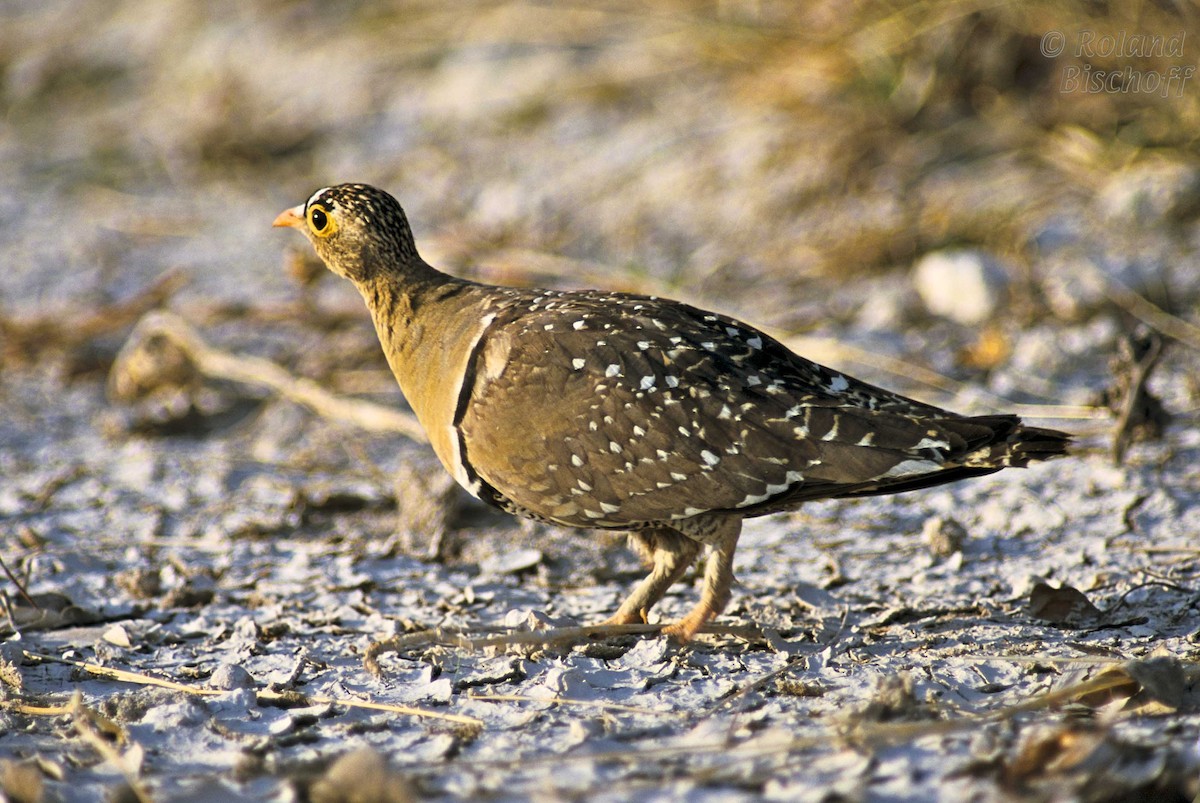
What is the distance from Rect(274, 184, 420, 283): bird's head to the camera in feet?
14.3

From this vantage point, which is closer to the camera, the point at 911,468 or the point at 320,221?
the point at 911,468

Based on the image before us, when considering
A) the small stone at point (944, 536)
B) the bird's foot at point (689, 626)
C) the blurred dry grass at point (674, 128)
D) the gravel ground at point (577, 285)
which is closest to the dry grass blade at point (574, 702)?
the gravel ground at point (577, 285)

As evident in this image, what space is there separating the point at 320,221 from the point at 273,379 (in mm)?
1934

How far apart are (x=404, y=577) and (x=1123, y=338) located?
286 centimetres

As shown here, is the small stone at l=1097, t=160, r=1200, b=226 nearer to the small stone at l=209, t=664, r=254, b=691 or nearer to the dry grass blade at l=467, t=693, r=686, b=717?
the dry grass blade at l=467, t=693, r=686, b=717

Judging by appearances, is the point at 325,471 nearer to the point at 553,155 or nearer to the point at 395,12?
the point at 553,155

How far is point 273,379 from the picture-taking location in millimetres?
6207

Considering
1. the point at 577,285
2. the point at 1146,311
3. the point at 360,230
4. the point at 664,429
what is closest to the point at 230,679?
the point at 664,429

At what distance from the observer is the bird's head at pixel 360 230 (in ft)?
14.3

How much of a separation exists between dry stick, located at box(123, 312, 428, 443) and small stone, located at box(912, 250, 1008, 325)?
2764mm

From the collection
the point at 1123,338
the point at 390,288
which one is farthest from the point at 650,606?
the point at 1123,338

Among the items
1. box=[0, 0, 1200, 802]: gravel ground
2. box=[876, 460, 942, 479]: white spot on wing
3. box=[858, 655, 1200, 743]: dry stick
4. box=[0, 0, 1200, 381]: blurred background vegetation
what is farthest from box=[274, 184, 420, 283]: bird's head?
box=[858, 655, 1200, 743]: dry stick

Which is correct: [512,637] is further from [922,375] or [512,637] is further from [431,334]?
[922,375]

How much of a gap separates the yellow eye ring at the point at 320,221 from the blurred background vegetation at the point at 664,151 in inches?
86.2
